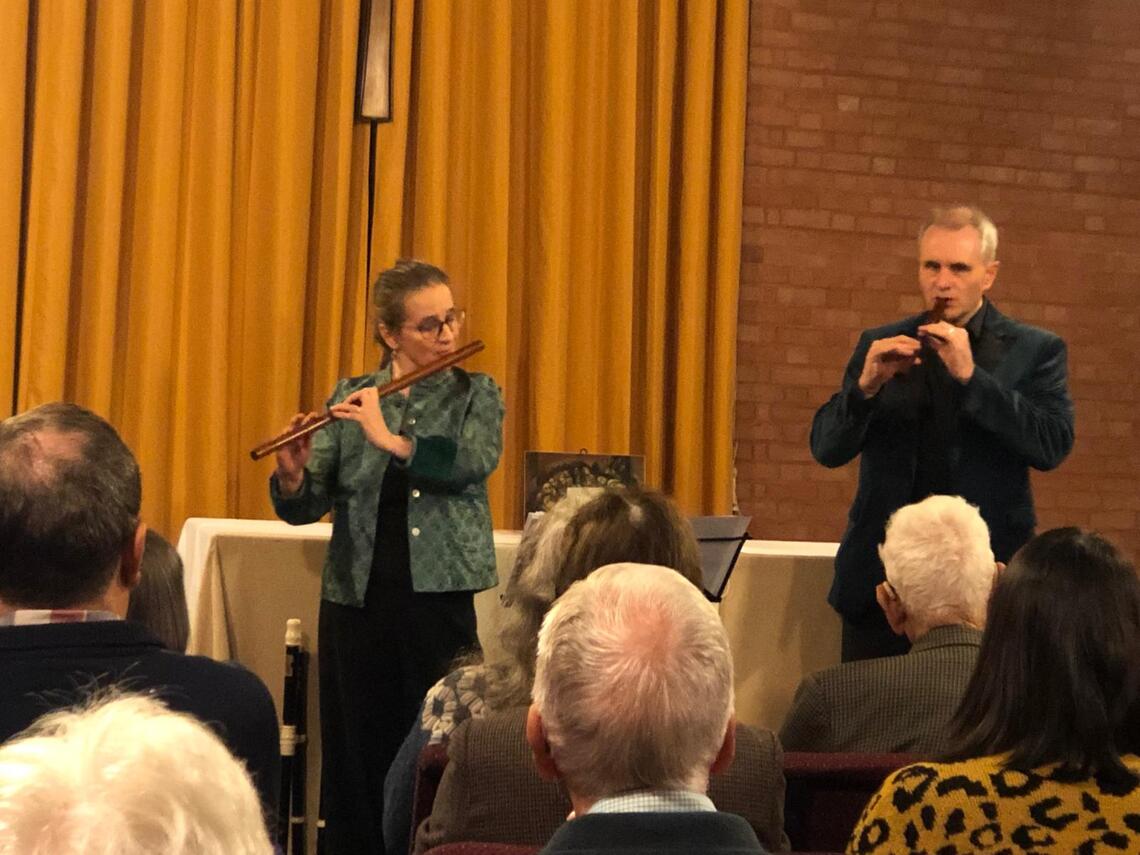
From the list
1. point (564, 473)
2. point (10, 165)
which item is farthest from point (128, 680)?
point (10, 165)

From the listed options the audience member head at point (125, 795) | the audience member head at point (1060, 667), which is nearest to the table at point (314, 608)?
the audience member head at point (1060, 667)

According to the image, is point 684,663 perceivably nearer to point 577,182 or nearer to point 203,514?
point 203,514

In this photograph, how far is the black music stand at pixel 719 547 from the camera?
3662mm

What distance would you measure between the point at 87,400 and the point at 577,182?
6.15 ft

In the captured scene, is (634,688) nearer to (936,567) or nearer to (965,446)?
(936,567)

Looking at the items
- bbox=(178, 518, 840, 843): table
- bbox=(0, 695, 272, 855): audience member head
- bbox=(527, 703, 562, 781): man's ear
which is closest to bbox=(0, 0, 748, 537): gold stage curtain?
bbox=(178, 518, 840, 843): table

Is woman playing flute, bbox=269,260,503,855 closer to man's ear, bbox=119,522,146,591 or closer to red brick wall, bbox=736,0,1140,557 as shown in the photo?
man's ear, bbox=119,522,146,591

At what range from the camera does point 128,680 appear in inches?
68.1

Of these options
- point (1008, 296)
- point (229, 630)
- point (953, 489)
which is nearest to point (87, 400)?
point (229, 630)

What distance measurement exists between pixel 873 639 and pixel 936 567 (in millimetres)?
907

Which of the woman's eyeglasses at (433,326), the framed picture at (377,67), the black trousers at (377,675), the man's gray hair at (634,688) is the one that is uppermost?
the framed picture at (377,67)

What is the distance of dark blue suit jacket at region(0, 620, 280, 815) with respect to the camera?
5.59 ft

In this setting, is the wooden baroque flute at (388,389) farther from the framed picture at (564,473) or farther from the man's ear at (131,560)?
the man's ear at (131,560)

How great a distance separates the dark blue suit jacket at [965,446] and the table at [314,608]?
519mm
